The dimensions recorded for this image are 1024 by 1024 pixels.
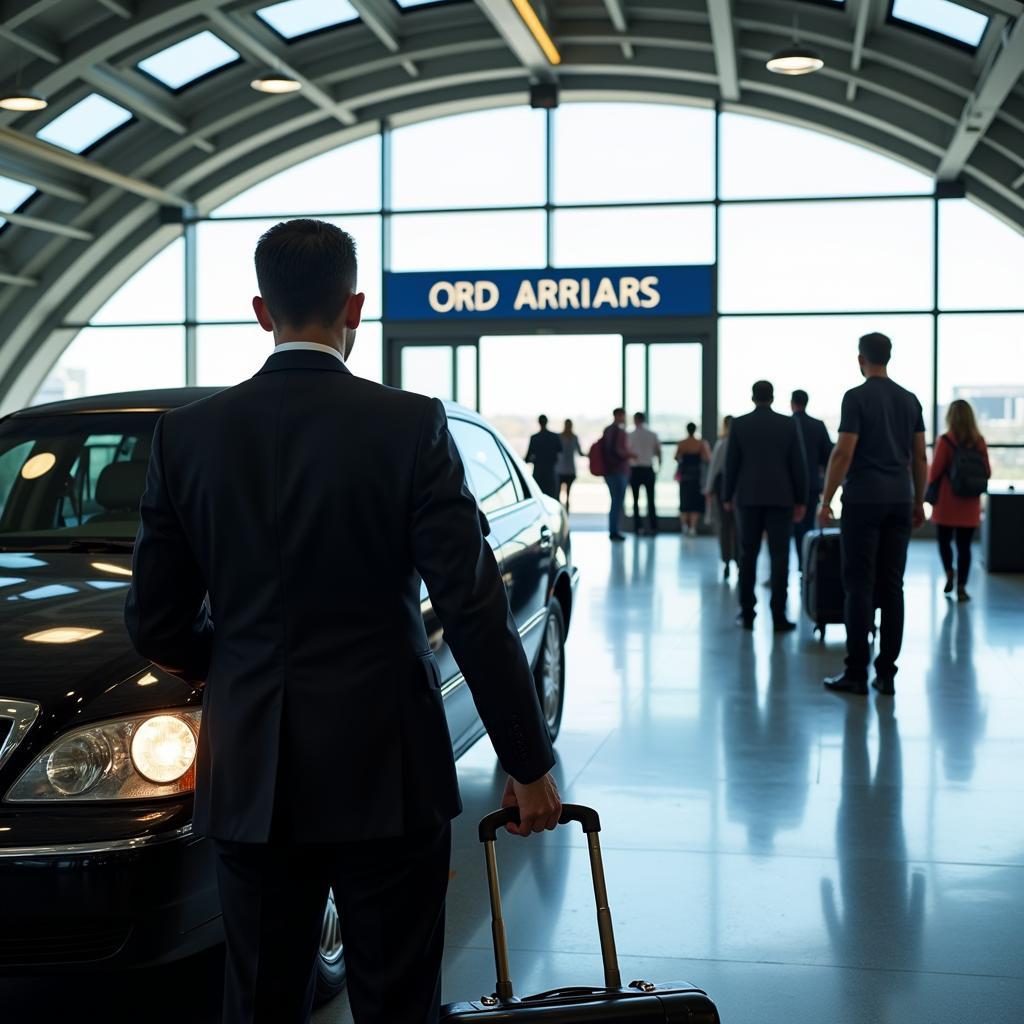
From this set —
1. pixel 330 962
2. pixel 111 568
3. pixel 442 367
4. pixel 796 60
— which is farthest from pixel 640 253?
pixel 330 962

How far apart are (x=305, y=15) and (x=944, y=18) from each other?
→ 25.8ft

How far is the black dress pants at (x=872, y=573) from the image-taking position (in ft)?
20.8

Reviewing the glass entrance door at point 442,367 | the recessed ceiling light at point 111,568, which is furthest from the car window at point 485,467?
the glass entrance door at point 442,367

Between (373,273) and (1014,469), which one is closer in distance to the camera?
(1014,469)

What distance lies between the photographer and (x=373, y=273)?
19.8 meters

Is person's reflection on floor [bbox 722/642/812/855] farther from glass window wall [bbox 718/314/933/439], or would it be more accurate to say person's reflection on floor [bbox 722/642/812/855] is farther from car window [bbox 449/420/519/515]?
glass window wall [bbox 718/314/933/439]

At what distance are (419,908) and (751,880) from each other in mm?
2216

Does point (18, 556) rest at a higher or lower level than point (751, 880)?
higher

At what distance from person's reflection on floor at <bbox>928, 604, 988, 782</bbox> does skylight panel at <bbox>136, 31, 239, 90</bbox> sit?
499 inches

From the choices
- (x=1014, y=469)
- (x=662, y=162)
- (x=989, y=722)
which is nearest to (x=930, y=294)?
(x=1014, y=469)

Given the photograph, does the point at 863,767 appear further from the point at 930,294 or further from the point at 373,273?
the point at 373,273

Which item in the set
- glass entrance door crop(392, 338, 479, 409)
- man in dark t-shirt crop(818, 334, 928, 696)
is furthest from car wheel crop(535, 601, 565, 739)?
glass entrance door crop(392, 338, 479, 409)

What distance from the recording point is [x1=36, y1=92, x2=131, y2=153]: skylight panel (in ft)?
56.3

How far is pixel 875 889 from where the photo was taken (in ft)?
12.3
